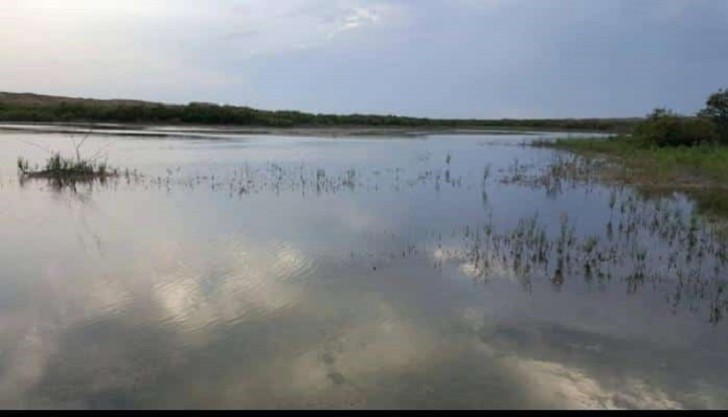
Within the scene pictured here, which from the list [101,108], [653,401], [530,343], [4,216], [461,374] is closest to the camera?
[653,401]

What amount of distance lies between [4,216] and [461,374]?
946 cm

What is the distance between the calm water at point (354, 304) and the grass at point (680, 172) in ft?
5.83

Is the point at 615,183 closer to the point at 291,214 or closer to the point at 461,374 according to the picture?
the point at 291,214

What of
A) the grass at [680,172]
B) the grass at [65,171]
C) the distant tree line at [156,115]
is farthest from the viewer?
the distant tree line at [156,115]

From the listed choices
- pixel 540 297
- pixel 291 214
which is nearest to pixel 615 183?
pixel 291 214

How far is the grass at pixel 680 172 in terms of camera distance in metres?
15.1

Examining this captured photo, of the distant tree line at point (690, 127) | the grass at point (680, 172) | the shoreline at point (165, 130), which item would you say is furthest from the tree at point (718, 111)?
the shoreline at point (165, 130)

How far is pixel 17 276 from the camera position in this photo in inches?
289

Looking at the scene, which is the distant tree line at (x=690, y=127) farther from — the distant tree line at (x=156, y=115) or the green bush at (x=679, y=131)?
the distant tree line at (x=156, y=115)

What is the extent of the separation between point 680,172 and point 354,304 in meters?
16.1

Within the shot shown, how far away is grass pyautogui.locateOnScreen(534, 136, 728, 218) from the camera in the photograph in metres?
15.1

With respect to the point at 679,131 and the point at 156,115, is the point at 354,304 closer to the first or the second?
the point at 679,131

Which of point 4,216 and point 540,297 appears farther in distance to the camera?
point 4,216

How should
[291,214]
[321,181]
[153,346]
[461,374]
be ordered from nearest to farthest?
[461,374] < [153,346] < [291,214] < [321,181]
